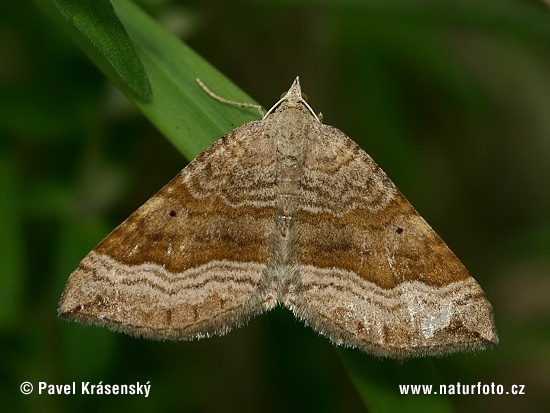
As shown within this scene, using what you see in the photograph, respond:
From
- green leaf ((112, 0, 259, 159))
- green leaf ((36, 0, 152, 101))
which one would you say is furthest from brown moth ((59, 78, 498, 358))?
green leaf ((36, 0, 152, 101))

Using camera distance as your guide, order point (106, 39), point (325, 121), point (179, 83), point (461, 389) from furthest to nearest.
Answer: point (325, 121) → point (461, 389) → point (179, 83) → point (106, 39)

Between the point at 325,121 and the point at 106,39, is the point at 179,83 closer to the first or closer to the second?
the point at 106,39

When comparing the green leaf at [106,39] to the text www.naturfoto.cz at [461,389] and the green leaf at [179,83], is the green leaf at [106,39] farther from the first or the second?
the text www.naturfoto.cz at [461,389]

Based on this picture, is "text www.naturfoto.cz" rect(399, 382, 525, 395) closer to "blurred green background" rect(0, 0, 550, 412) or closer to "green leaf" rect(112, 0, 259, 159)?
"blurred green background" rect(0, 0, 550, 412)

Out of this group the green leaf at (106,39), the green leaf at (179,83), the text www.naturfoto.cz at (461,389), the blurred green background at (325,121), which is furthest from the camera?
the blurred green background at (325,121)

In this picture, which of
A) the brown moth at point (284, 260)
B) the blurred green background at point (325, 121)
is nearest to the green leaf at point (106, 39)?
the brown moth at point (284, 260)

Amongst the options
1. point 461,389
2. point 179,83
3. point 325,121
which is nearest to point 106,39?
point 179,83
